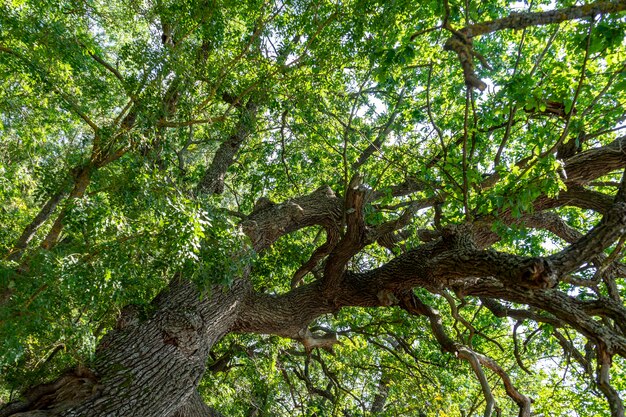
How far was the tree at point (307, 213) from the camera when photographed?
3.69 meters

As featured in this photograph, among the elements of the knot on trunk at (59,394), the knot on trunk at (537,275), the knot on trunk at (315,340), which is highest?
the knot on trunk at (537,275)

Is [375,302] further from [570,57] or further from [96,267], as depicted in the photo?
[570,57]

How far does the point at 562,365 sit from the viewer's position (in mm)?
7387

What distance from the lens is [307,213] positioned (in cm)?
617

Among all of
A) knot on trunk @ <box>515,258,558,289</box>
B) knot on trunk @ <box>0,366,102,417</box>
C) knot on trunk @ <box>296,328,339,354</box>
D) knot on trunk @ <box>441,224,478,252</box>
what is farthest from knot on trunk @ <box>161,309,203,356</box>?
knot on trunk @ <box>515,258,558,289</box>

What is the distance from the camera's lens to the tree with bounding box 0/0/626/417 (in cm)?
369

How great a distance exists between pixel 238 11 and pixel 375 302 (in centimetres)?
458

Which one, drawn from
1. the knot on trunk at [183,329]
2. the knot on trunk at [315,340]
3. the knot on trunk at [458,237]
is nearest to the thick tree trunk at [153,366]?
the knot on trunk at [183,329]

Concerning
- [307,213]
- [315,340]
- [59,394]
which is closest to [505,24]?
[307,213]

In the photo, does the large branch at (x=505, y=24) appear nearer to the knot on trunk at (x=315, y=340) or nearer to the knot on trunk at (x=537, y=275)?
the knot on trunk at (x=537, y=275)

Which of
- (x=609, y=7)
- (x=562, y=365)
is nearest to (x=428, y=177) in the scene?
(x=609, y=7)

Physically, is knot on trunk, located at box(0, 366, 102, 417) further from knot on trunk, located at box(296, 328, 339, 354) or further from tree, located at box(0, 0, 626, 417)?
knot on trunk, located at box(296, 328, 339, 354)

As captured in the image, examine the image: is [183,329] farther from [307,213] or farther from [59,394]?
[307,213]

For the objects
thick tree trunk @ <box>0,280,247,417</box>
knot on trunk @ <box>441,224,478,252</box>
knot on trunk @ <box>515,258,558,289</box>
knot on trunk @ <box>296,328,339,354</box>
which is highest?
knot on trunk @ <box>441,224,478,252</box>
